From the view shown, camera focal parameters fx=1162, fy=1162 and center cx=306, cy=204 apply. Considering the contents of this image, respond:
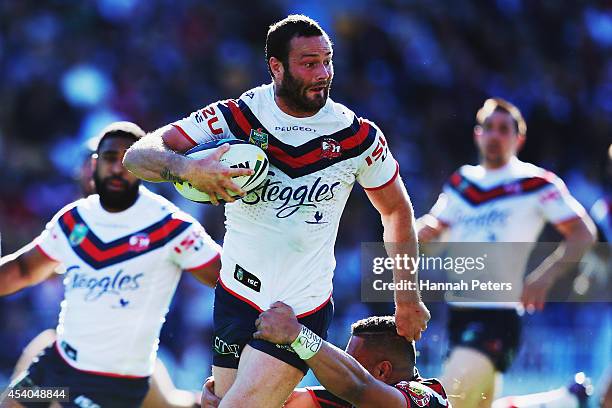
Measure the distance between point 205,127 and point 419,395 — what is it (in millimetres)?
1810

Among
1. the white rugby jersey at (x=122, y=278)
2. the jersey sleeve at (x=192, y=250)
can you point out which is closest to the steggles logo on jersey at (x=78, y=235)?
the white rugby jersey at (x=122, y=278)

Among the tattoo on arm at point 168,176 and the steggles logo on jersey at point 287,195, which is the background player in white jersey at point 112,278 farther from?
the tattoo on arm at point 168,176

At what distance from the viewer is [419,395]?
614 centimetres

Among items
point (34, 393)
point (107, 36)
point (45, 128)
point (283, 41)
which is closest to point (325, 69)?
point (283, 41)

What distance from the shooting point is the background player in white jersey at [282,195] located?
570 cm

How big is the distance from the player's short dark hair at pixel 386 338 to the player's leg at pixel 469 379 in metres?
2.65


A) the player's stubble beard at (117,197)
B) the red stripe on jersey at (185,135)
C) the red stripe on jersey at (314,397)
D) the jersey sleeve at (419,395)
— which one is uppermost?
the red stripe on jersey at (185,135)

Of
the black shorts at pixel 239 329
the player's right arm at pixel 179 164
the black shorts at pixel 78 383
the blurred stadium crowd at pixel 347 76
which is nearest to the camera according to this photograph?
the player's right arm at pixel 179 164

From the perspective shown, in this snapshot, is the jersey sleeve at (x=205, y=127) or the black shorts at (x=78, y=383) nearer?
the jersey sleeve at (x=205, y=127)

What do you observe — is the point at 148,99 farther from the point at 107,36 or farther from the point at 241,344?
the point at 241,344

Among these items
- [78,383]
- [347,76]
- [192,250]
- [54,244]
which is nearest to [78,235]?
[54,244]

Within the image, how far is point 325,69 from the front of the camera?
575 centimetres

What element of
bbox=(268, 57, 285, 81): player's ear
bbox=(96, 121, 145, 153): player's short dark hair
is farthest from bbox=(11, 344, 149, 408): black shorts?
bbox=(268, 57, 285, 81): player's ear

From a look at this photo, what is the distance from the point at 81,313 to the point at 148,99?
7.96 m
